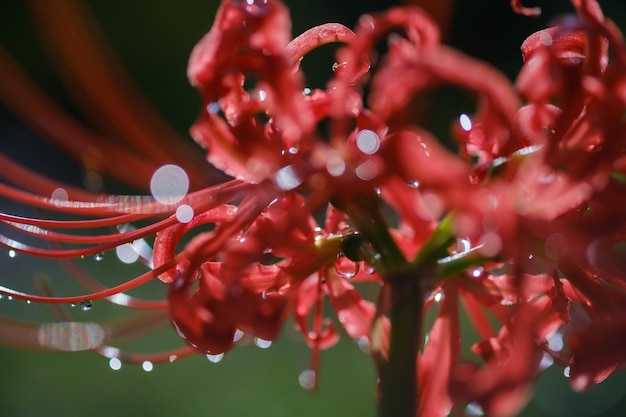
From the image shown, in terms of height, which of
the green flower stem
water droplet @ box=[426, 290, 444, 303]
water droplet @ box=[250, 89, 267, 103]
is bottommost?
water droplet @ box=[426, 290, 444, 303]

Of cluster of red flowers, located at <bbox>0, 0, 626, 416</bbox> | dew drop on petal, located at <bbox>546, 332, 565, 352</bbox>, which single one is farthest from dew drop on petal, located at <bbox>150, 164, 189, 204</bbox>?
dew drop on petal, located at <bbox>546, 332, 565, 352</bbox>

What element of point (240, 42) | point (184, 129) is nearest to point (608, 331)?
point (240, 42)

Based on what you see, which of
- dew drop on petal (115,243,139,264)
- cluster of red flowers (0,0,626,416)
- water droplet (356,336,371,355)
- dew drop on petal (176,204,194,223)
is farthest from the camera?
dew drop on petal (115,243,139,264)

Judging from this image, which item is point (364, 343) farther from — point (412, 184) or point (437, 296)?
point (412, 184)

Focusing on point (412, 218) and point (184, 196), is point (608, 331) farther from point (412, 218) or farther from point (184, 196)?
point (184, 196)

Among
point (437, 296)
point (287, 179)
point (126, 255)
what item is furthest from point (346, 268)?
point (126, 255)

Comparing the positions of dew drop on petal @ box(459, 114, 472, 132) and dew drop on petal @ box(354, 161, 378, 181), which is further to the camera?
dew drop on petal @ box(459, 114, 472, 132)

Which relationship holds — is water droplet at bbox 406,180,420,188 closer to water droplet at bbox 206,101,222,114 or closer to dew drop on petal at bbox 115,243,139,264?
water droplet at bbox 206,101,222,114
